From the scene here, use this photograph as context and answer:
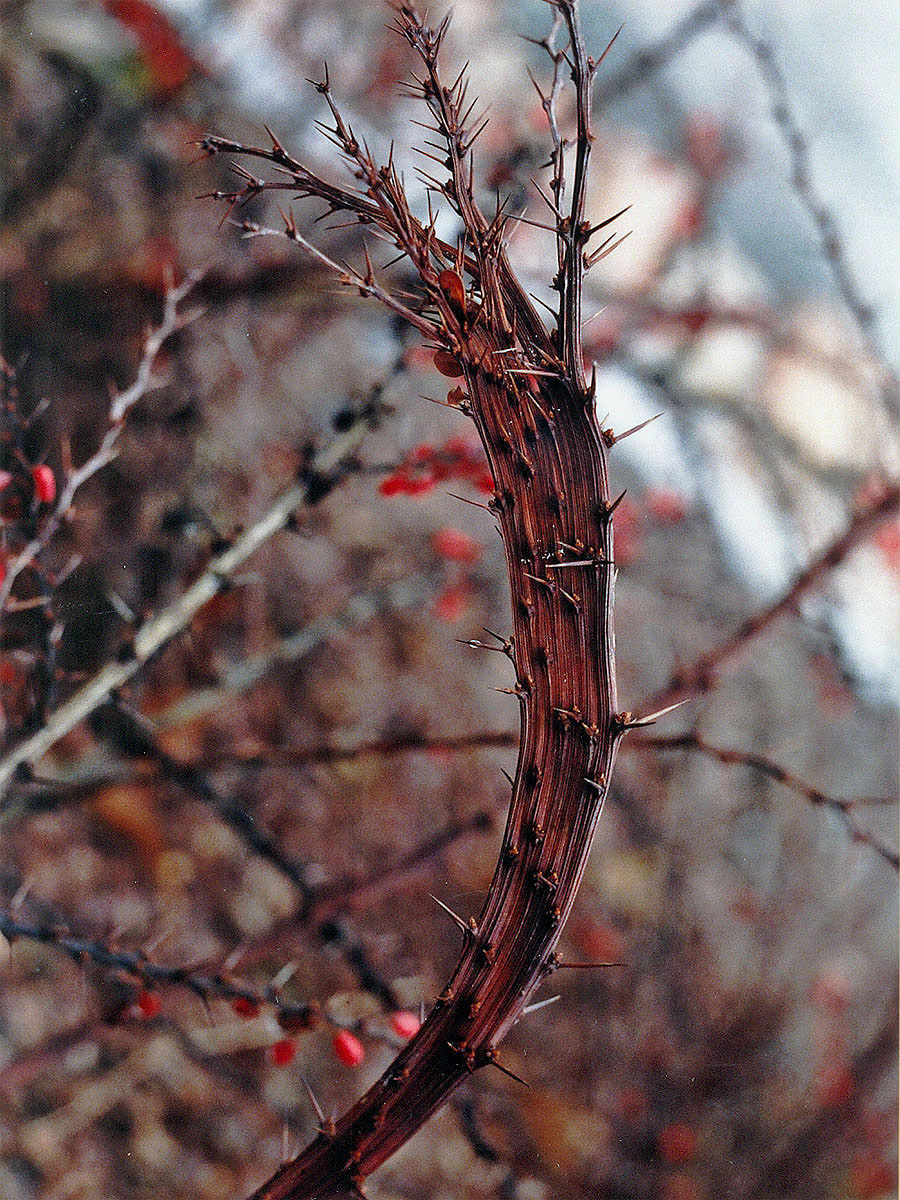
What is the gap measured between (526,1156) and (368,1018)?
12cm

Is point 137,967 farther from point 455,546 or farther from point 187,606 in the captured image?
point 455,546

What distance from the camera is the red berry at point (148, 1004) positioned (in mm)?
481

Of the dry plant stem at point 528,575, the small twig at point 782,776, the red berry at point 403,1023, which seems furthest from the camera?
the small twig at point 782,776

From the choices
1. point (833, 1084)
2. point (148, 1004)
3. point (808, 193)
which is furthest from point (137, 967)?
point (808, 193)

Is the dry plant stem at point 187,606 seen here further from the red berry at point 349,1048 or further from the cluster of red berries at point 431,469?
the red berry at point 349,1048

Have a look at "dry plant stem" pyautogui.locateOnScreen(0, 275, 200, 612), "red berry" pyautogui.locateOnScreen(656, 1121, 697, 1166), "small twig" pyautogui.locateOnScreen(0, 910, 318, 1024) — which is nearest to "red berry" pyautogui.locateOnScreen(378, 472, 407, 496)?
"dry plant stem" pyautogui.locateOnScreen(0, 275, 200, 612)

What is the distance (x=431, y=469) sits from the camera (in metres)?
0.48

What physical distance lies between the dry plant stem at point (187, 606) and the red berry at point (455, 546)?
84mm

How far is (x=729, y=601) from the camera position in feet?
1.91

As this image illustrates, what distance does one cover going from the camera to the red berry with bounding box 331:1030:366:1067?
0.43 metres

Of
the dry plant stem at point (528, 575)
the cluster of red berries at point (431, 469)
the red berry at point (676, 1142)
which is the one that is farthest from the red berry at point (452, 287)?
the red berry at point (676, 1142)

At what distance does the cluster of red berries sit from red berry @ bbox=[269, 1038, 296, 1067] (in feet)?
1.02

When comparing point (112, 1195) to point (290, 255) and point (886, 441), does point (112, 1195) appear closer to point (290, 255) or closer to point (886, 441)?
point (290, 255)

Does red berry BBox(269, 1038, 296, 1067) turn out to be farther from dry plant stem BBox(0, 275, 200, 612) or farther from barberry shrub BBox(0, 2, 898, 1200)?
dry plant stem BBox(0, 275, 200, 612)
